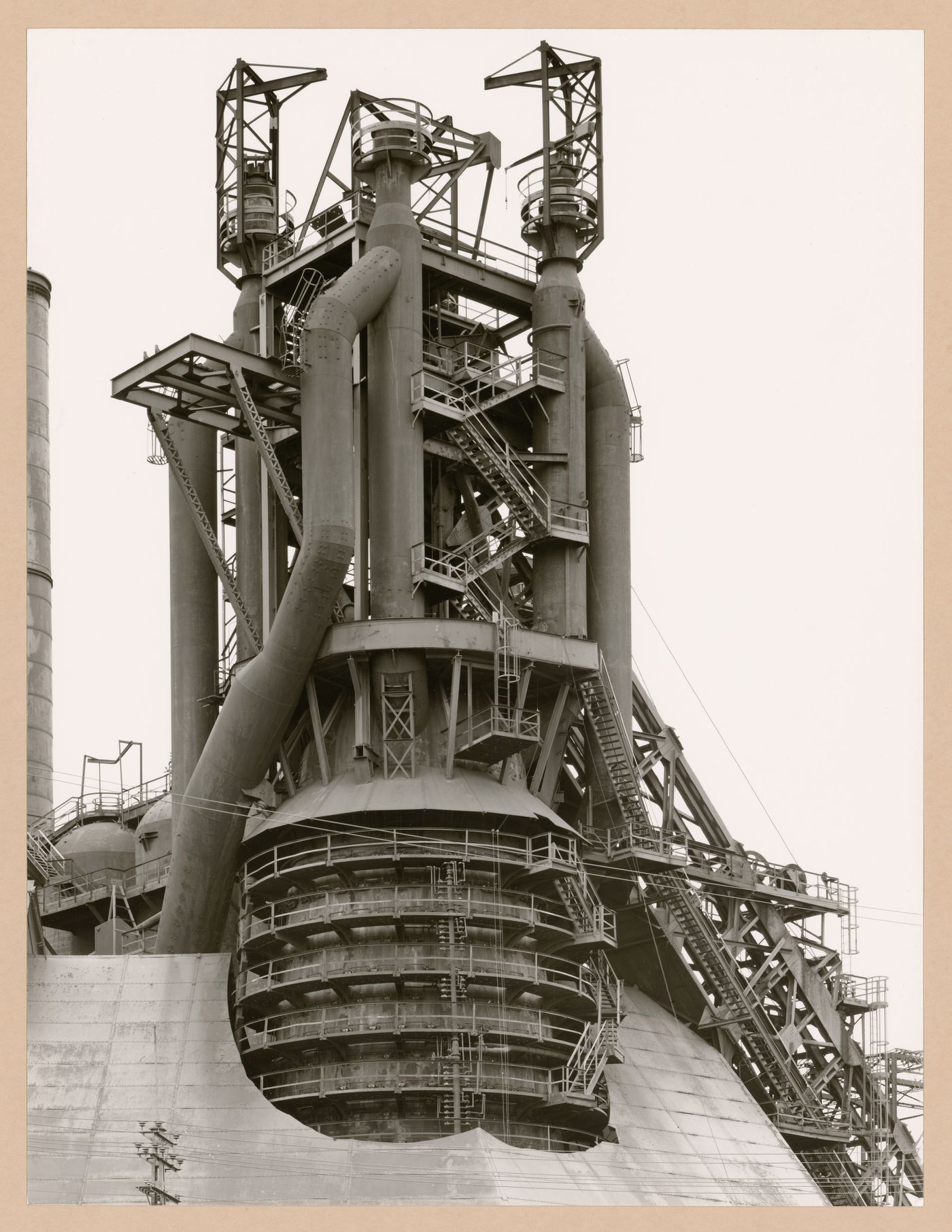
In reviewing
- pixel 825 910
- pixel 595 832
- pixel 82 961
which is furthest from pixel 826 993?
pixel 82 961

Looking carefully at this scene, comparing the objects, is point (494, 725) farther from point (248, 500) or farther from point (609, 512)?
point (248, 500)

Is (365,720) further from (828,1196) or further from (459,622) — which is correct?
(828,1196)

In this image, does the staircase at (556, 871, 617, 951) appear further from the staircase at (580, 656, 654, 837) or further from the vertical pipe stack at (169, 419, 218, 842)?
the vertical pipe stack at (169, 419, 218, 842)

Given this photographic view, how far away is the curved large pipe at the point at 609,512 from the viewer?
74.6 metres

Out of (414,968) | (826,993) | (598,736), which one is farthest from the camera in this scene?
(826,993)

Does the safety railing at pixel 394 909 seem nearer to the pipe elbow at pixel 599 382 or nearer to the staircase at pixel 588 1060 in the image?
the staircase at pixel 588 1060

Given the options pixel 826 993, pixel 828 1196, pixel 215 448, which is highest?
pixel 215 448

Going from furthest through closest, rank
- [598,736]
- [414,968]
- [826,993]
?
[826,993]
[598,736]
[414,968]

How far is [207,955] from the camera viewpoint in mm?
69812

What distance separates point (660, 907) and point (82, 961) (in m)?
16.0

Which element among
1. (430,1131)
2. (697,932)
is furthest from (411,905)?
(697,932)

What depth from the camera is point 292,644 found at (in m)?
68.6

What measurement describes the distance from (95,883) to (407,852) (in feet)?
58.9

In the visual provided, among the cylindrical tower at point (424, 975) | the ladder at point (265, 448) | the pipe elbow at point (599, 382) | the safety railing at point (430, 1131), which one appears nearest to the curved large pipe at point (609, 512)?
the pipe elbow at point (599, 382)
